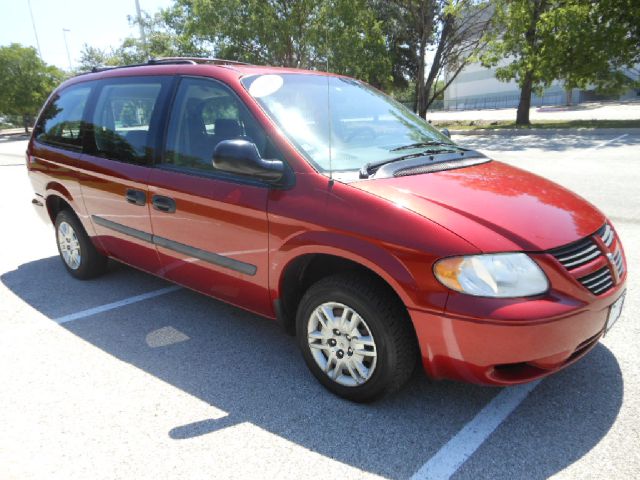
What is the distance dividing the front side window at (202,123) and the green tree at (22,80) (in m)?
41.0

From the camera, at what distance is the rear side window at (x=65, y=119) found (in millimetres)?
4195

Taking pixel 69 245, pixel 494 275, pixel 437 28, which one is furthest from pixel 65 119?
pixel 437 28

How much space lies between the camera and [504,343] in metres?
2.09

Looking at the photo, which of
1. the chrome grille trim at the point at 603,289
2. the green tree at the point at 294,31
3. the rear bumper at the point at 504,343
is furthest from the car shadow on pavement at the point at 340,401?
the green tree at the point at 294,31

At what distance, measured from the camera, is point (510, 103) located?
53.7m

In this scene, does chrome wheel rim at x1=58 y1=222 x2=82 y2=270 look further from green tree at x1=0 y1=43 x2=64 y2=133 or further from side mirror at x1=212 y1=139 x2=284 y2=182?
green tree at x1=0 y1=43 x2=64 y2=133

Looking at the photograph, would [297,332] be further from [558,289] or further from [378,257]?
[558,289]

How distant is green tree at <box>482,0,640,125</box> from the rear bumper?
18067 millimetres

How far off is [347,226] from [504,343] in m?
0.88

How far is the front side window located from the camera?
2.97 meters

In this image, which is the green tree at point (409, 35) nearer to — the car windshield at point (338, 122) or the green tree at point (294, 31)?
the green tree at point (294, 31)

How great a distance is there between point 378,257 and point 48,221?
387cm

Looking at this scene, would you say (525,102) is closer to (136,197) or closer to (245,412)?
(136,197)

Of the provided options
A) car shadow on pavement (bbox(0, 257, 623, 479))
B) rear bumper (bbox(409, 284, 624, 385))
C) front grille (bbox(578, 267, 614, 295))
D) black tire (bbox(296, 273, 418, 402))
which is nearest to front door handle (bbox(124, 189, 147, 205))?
car shadow on pavement (bbox(0, 257, 623, 479))
